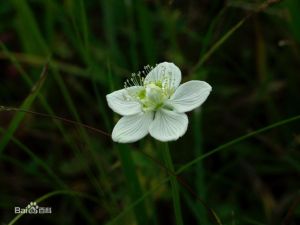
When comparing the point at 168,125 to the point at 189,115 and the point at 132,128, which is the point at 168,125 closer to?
the point at 132,128

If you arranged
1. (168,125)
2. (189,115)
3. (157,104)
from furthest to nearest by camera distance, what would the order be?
1. (189,115)
2. (157,104)
3. (168,125)

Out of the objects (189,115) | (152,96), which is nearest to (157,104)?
(152,96)

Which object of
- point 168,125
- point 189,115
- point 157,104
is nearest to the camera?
point 168,125

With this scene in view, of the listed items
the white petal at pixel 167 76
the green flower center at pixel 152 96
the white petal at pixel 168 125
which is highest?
the white petal at pixel 167 76

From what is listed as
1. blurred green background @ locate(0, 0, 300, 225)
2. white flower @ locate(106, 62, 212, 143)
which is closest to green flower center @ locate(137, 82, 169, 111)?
white flower @ locate(106, 62, 212, 143)

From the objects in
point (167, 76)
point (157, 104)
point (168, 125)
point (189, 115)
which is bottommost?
point (168, 125)

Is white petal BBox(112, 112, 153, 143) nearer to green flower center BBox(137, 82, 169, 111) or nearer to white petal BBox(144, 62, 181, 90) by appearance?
green flower center BBox(137, 82, 169, 111)

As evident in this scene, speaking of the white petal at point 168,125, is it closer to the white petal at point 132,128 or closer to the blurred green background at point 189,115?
the white petal at point 132,128

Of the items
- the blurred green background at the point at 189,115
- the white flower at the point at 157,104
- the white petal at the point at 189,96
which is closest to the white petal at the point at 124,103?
the white flower at the point at 157,104
